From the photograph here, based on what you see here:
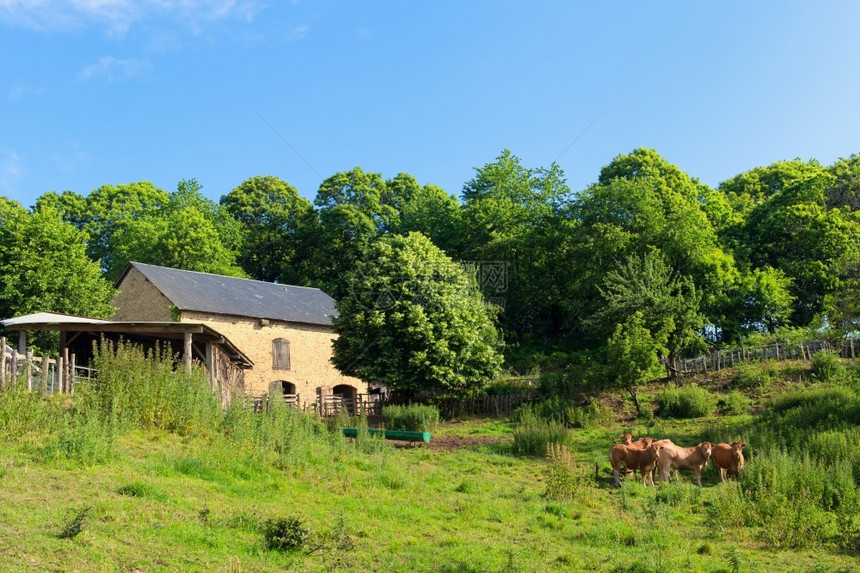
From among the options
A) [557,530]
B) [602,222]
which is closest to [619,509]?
[557,530]

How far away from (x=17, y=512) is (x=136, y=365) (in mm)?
5765

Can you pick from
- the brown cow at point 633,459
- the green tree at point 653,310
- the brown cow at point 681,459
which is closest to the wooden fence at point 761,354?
the green tree at point 653,310

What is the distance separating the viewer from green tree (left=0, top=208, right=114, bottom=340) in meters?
30.3

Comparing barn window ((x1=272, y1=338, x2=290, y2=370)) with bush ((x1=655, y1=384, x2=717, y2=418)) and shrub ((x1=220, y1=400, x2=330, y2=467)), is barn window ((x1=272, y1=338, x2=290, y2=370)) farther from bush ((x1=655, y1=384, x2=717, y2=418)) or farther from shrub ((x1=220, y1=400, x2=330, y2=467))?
shrub ((x1=220, y1=400, x2=330, y2=467))

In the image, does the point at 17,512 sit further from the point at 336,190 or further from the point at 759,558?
the point at 336,190

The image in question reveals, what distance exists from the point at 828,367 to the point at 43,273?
31950 mm

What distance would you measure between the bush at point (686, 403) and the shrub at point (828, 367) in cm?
425

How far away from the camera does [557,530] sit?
11.0m

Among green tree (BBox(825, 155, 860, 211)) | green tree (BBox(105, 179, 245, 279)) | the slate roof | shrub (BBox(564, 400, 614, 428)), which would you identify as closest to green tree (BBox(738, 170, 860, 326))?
green tree (BBox(825, 155, 860, 211))

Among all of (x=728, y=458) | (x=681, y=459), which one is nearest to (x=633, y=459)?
(x=681, y=459)

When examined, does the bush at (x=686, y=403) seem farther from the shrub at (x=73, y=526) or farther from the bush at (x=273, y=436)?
the shrub at (x=73, y=526)

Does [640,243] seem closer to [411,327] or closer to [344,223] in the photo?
[411,327]

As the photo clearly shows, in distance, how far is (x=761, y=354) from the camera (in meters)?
31.4

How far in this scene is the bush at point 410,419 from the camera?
80.2 feet
